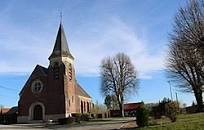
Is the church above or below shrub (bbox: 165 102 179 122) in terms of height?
above

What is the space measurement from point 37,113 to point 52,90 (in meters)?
5.47

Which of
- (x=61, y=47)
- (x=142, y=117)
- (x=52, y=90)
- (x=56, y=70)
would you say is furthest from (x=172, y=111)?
(x=61, y=47)

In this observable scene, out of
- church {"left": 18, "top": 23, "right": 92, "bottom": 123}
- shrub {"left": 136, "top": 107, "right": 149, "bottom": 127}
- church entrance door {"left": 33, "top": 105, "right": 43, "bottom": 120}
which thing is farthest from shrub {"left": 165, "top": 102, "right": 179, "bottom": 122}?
church entrance door {"left": 33, "top": 105, "right": 43, "bottom": 120}

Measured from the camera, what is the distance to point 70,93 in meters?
63.2

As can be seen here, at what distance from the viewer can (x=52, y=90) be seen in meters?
62.1

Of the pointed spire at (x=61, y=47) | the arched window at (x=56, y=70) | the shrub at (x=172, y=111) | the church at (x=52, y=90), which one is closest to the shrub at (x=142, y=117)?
the shrub at (x=172, y=111)

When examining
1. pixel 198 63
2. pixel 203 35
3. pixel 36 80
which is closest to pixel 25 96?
pixel 36 80

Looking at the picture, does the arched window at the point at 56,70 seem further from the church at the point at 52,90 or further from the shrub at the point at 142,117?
the shrub at the point at 142,117

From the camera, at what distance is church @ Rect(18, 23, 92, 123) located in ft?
200

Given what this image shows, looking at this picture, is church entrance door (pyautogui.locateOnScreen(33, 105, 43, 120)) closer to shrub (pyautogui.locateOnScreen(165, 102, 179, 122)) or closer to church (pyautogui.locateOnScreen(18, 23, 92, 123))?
church (pyautogui.locateOnScreen(18, 23, 92, 123))

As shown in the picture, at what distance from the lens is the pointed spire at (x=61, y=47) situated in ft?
209

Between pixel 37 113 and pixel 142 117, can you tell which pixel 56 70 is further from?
pixel 142 117

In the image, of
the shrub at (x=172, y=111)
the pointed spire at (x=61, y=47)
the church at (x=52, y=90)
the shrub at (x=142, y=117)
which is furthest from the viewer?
the pointed spire at (x=61, y=47)

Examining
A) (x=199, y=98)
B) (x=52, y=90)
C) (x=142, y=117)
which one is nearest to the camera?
(x=142, y=117)
